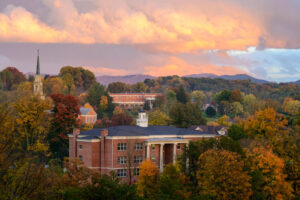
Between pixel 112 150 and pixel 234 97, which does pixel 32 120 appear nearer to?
pixel 112 150

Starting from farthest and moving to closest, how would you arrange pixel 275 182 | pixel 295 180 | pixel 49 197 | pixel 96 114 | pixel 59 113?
1. pixel 96 114
2. pixel 59 113
3. pixel 295 180
4. pixel 275 182
5. pixel 49 197

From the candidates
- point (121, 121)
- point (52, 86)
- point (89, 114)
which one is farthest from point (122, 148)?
point (52, 86)

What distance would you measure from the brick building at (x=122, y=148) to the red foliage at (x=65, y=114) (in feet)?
41.5

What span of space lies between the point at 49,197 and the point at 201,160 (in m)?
21.8

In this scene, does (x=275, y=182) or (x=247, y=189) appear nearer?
(x=247, y=189)

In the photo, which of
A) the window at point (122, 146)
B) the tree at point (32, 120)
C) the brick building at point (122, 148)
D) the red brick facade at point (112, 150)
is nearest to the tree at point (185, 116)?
the tree at point (32, 120)

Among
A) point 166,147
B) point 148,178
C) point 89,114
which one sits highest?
point 89,114

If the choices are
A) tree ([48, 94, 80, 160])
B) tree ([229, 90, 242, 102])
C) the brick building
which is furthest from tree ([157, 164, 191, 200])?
tree ([229, 90, 242, 102])

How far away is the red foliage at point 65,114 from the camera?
70.6m

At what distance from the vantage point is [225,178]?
136 ft

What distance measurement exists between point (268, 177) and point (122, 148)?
1736 centimetres

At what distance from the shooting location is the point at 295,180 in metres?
49.0

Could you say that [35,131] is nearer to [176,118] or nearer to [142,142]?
[142,142]

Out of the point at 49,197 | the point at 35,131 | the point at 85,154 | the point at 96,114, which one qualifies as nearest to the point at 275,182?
the point at 85,154
